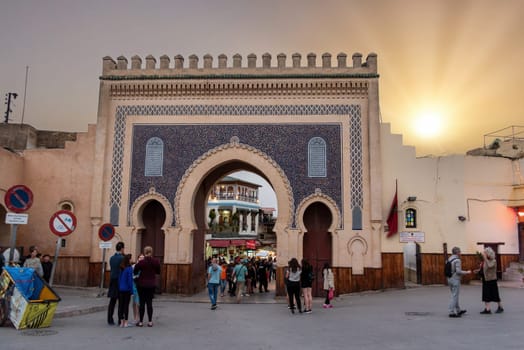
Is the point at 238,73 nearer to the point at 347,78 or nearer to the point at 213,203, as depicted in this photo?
the point at 347,78

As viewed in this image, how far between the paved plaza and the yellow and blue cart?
23 cm

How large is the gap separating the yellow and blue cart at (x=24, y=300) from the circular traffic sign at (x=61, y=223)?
7.22ft

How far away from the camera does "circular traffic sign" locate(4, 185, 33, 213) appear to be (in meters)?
8.47

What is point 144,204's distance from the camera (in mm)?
17125

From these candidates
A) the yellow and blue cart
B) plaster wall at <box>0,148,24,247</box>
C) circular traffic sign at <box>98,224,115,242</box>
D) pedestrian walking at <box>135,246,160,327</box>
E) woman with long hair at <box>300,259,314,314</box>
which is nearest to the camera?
the yellow and blue cart

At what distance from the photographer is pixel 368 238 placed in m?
16.3

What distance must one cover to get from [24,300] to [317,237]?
1092 cm

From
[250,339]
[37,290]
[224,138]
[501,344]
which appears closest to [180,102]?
[224,138]

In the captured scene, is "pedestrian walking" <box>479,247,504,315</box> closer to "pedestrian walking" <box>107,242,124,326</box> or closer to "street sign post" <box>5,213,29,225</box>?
"pedestrian walking" <box>107,242,124,326</box>

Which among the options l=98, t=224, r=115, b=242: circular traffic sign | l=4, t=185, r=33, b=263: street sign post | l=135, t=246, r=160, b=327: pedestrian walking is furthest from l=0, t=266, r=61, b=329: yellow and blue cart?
l=98, t=224, r=115, b=242: circular traffic sign

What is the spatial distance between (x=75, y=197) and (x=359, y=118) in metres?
10.6

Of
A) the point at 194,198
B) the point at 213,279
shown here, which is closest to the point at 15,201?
the point at 213,279

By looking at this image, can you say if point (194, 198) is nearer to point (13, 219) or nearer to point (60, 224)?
point (60, 224)

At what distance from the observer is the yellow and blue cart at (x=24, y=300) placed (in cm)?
793
